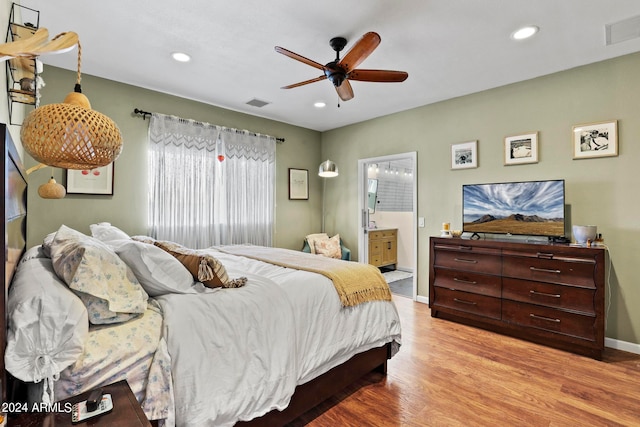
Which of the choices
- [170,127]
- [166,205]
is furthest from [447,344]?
[170,127]

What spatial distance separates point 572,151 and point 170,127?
4506 millimetres

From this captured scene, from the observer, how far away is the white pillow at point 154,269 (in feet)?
5.20

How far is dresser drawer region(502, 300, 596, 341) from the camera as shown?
9.37 feet

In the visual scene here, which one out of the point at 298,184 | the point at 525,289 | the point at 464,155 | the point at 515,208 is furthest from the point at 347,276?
the point at 298,184

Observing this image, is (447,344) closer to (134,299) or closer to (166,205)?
(134,299)

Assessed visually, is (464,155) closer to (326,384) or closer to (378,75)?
(378,75)

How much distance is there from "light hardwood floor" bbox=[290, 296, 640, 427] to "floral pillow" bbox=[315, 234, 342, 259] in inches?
88.6

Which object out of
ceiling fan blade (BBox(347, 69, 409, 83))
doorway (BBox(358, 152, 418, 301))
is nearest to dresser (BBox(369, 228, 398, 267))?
doorway (BBox(358, 152, 418, 301))

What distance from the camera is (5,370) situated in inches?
40.0

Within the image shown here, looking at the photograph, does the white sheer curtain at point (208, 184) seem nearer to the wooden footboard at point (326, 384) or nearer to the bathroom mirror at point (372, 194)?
the bathroom mirror at point (372, 194)

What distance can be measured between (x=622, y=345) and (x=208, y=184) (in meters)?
4.82

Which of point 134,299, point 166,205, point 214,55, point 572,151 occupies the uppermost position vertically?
point 214,55

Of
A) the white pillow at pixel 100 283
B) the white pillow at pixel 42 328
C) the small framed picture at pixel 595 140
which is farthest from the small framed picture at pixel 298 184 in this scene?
the white pillow at pixel 42 328

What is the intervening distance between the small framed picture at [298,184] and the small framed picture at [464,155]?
244cm
